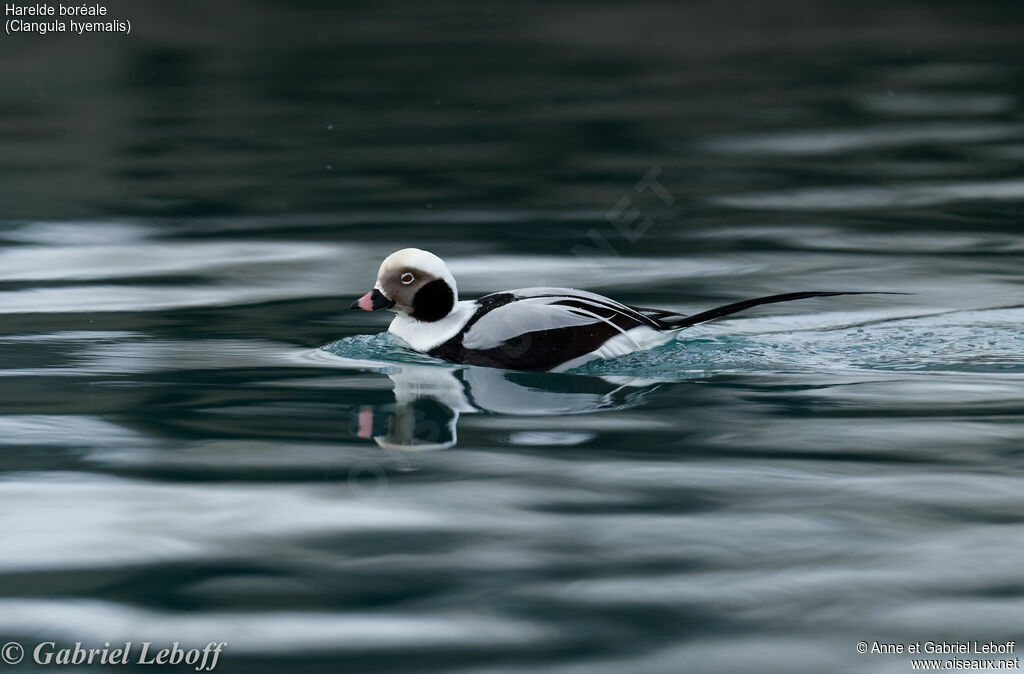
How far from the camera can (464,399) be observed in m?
6.89

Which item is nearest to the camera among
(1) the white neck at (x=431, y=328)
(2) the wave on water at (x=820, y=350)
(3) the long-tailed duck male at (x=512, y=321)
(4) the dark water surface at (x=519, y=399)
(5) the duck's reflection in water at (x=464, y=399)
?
(4) the dark water surface at (x=519, y=399)

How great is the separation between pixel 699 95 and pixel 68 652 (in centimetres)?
1541

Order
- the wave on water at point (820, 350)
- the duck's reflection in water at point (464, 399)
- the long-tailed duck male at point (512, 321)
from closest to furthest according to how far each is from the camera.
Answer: the duck's reflection in water at point (464, 399)
the long-tailed duck male at point (512, 321)
the wave on water at point (820, 350)

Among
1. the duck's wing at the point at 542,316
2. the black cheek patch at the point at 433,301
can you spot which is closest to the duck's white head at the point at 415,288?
the black cheek patch at the point at 433,301

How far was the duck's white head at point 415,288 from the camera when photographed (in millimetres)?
7547

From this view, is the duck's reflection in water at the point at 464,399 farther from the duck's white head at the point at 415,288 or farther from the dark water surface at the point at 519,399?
the duck's white head at the point at 415,288

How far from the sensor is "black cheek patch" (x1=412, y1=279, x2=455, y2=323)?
754 centimetres

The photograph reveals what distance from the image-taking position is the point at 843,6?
1143 inches

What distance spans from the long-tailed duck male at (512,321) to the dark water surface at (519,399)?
0.14 meters

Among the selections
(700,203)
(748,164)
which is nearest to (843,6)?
(748,164)

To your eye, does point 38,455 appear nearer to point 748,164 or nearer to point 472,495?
point 472,495

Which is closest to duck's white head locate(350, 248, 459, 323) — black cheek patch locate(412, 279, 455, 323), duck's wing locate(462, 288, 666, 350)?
black cheek patch locate(412, 279, 455, 323)

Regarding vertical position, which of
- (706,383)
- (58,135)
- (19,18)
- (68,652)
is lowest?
(68,652)

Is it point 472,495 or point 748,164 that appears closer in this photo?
point 472,495
